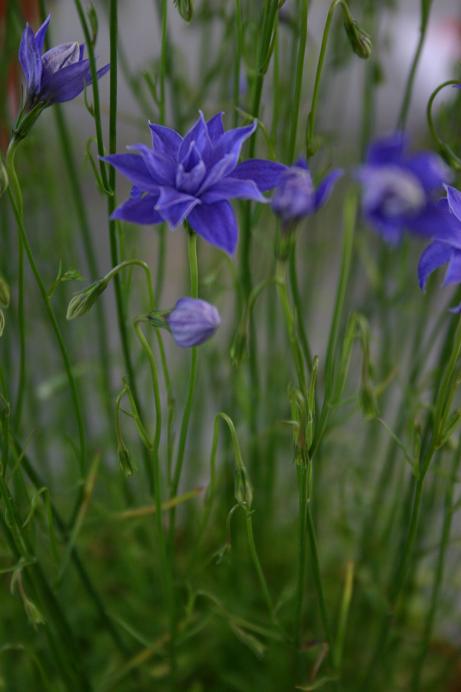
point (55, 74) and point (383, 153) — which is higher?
point (55, 74)

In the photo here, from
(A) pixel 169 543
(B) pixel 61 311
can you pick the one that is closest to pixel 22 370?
(A) pixel 169 543

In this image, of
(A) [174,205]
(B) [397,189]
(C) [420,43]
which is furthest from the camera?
(B) [397,189]

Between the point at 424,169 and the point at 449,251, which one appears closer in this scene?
the point at 449,251

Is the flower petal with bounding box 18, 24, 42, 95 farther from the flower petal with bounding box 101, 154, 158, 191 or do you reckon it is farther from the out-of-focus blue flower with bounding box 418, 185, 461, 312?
the out-of-focus blue flower with bounding box 418, 185, 461, 312

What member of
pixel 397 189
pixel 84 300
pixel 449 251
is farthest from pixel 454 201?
pixel 397 189

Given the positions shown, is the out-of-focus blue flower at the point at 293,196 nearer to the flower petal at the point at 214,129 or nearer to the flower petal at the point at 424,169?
the flower petal at the point at 214,129

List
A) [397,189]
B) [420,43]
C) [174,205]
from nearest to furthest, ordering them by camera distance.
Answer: [174,205] → [420,43] → [397,189]

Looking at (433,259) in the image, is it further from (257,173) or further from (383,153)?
(383,153)
